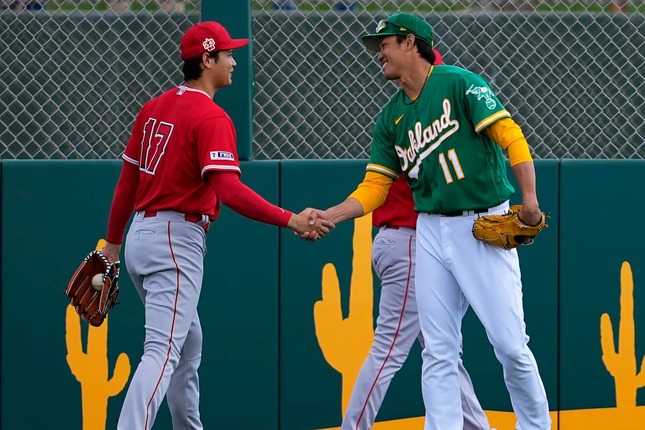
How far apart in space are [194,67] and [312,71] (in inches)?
46.4

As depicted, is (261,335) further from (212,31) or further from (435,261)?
(212,31)

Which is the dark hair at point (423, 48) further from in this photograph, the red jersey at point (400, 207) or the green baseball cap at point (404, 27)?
the red jersey at point (400, 207)

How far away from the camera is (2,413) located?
5.31 meters

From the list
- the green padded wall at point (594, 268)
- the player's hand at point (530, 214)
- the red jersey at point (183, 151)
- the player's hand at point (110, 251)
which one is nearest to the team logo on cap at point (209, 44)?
the red jersey at point (183, 151)

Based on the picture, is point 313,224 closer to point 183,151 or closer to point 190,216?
point 190,216

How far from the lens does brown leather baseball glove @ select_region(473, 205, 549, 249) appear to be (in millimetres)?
4160

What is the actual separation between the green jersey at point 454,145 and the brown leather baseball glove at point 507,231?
0.45 ft

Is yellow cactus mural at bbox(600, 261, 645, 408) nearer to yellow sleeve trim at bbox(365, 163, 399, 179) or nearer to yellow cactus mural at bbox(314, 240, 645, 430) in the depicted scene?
yellow cactus mural at bbox(314, 240, 645, 430)

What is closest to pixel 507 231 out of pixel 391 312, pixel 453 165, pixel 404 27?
pixel 453 165

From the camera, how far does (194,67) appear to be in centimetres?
454

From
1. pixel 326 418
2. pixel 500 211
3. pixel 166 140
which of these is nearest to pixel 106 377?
pixel 326 418

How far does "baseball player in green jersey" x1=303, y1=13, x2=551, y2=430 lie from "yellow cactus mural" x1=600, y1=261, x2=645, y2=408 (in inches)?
49.6

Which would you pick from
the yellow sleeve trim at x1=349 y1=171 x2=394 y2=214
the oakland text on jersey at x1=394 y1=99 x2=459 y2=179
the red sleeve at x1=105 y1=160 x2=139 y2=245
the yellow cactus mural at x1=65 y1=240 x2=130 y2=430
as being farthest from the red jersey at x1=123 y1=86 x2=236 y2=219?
the yellow cactus mural at x1=65 y1=240 x2=130 y2=430

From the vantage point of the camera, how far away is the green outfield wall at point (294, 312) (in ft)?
17.4
